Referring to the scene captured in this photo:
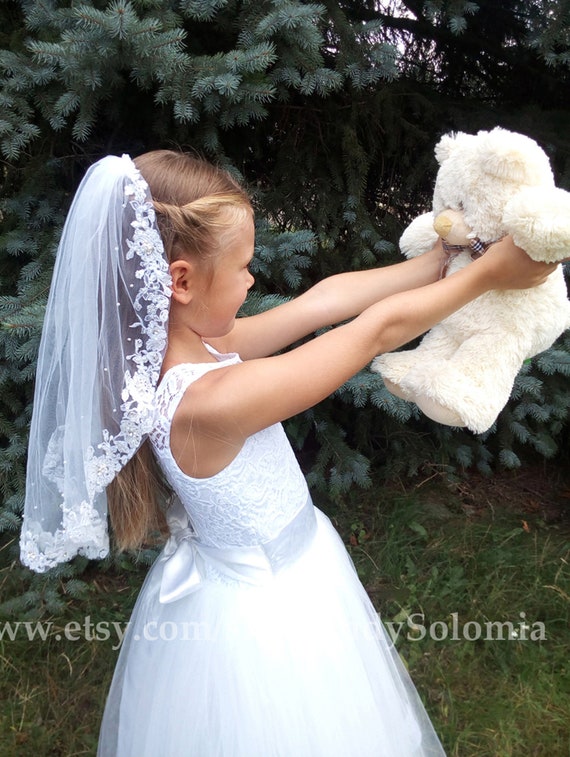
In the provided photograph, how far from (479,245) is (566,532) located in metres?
1.99

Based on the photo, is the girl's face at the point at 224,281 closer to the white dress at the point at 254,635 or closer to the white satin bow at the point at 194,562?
the white dress at the point at 254,635

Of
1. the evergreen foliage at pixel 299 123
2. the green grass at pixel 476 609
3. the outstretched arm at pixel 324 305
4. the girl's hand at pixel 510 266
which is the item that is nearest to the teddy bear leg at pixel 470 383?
the girl's hand at pixel 510 266

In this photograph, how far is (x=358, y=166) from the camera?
7.79 ft

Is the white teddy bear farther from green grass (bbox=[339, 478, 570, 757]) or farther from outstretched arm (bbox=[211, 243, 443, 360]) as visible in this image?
green grass (bbox=[339, 478, 570, 757])

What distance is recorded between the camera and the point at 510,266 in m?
1.08

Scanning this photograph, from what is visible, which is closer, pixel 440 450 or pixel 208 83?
pixel 208 83

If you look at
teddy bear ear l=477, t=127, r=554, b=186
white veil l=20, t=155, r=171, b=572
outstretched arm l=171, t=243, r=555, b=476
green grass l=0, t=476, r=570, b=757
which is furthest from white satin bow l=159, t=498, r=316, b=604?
green grass l=0, t=476, r=570, b=757

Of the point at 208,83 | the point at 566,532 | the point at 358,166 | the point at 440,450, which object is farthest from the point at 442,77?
the point at 566,532

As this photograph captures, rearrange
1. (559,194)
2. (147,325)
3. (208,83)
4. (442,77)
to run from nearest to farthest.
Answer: (559,194) → (147,325) → (208,83) → (442,77)

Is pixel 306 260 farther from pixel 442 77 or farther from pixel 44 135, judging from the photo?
pixel 442 77

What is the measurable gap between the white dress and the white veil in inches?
3.2

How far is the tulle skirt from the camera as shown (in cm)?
128

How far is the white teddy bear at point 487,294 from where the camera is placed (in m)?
1.03

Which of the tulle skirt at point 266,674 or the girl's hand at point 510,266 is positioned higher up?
the girl's hand at point 510,266
